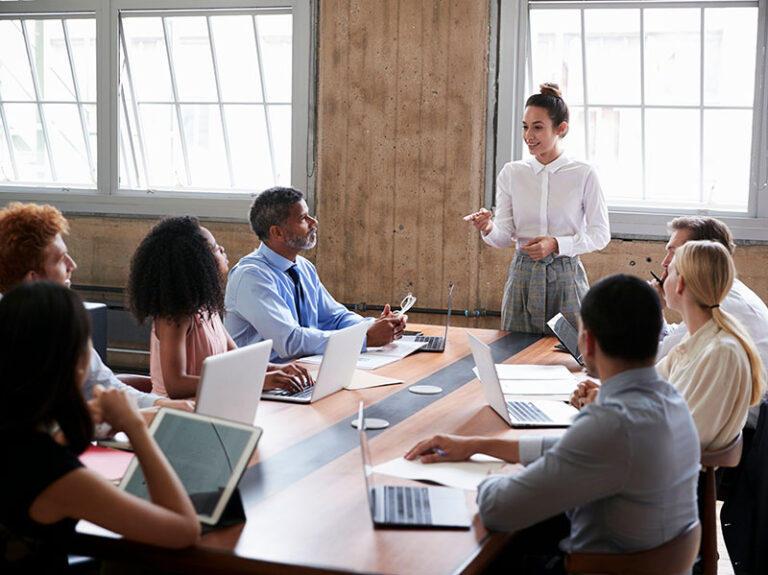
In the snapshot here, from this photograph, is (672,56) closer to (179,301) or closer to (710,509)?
(710,509)

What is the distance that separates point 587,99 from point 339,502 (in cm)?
417

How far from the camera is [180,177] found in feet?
20.7

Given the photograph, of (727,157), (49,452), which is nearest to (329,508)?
(49,452)

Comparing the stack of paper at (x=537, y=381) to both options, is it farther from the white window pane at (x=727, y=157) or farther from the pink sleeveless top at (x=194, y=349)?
the white window pane at (x=727, y=157)

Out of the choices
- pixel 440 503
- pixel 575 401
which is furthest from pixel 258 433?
pixel 575 401

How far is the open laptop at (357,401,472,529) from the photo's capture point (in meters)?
1.74

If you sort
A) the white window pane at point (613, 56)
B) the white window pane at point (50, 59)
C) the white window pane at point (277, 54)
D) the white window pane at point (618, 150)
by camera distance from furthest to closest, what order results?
the white window pane at point (50, 59) → the white window pane at point (277, 54) → the white window pane at point (618, 150) → the white window pane at point (613, 56)

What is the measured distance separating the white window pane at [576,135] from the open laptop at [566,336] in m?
2.26

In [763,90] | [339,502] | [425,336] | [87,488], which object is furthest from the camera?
[763,90]

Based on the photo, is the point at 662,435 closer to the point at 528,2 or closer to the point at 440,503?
the point at 440,503

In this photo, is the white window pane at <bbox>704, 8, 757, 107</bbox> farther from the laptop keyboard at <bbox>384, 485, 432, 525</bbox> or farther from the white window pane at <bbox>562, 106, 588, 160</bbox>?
the laptop keyboard at <bbox>384, 485, 432, 525</bbox>

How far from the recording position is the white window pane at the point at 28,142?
6.64 m

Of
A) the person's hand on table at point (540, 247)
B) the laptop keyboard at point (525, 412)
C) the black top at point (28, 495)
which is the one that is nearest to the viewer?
the black top at point (28, 495)

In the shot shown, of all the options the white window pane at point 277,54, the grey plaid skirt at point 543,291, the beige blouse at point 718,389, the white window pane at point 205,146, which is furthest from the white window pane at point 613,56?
the beige blouse at point 718,389
